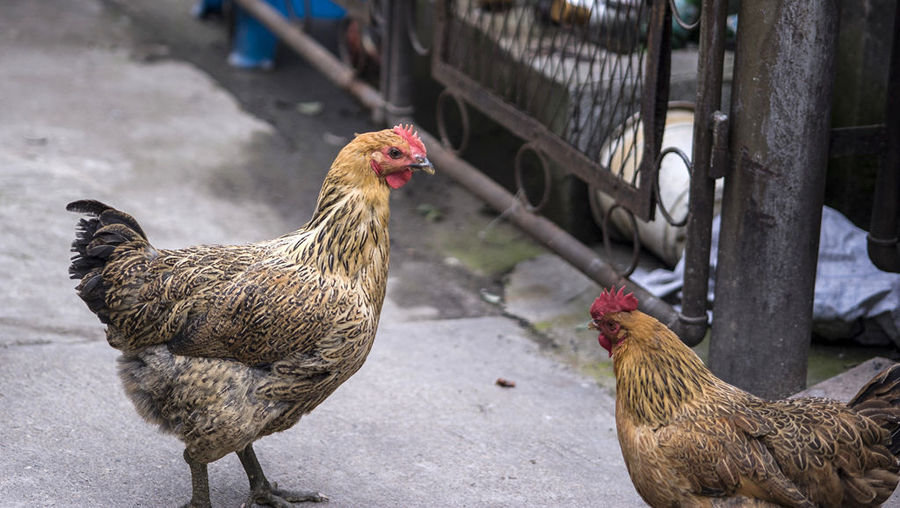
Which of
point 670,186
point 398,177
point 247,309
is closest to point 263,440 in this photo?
point 247,309

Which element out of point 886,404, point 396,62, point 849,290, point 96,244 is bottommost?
point 849,290

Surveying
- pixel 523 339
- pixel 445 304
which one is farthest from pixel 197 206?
pixel 523 339

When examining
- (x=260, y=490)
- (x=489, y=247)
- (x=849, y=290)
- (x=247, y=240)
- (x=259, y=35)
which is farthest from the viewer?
(x=259, y=35)

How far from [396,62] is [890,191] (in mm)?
3169

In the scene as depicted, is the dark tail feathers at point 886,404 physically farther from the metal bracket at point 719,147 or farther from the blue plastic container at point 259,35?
the blue plastic container at point 259,35

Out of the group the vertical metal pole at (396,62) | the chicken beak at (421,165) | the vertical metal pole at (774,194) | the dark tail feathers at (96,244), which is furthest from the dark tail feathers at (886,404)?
the vertical metal pole at (396,62)

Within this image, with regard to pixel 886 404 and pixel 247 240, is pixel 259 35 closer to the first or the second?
pixel 247 240

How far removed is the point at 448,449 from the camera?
427 centimetres

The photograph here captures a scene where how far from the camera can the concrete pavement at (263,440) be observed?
3.99 metres

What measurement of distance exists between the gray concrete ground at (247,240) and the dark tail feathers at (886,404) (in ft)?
3.03

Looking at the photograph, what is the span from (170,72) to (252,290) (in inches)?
210

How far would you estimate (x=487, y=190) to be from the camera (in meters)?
5.84

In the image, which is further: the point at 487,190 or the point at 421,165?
the point at 487,190

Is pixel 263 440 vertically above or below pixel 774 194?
below
